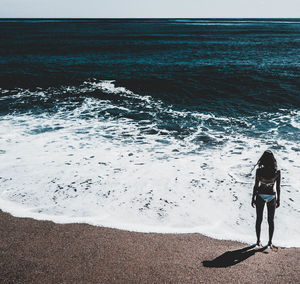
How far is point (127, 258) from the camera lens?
4602mm

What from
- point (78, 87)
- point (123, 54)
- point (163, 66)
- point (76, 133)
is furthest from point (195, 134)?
point (123, 54)

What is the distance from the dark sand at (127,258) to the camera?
13.8 ft

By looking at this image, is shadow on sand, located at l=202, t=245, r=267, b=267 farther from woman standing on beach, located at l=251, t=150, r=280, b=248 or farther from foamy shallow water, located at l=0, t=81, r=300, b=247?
woman standing on beach, located at l=251, t=150, r=280, b=248

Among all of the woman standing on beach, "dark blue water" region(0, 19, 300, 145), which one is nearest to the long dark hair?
the woman standing on beach

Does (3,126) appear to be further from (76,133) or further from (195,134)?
(195,134)

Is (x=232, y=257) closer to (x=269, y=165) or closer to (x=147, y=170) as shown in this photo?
(x=269, y=165)

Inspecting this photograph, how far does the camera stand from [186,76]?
21734 mm

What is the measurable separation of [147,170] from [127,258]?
12.7 feet

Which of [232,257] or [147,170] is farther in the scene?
[147,170]

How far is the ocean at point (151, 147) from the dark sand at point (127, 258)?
46 centimetres

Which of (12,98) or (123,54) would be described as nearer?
(12,98)

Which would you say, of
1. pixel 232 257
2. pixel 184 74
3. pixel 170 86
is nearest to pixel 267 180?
pixel 232 257

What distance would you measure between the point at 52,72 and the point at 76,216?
66.3 feet

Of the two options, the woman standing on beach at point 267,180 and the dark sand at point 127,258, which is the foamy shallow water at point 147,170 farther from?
the woman standing on beach at point 267,180
